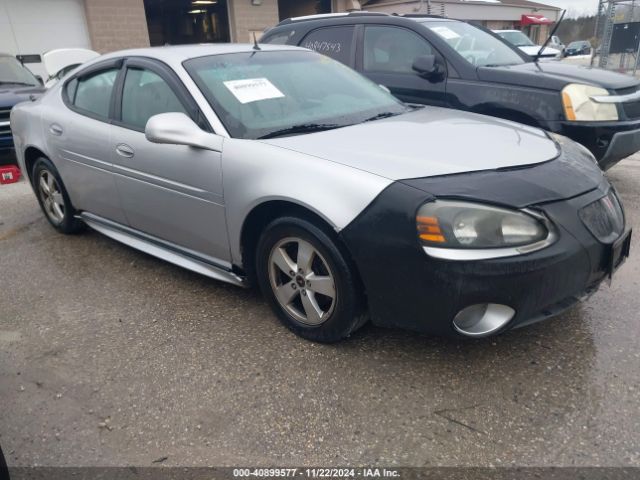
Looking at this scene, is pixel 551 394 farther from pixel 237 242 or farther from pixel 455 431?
pixel 237 242

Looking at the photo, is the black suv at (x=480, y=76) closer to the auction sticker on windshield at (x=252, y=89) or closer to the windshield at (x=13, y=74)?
the auction sticker on windshield at (x=252, y=89)

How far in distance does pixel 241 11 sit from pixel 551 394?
1844 cm

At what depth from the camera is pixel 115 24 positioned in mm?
15633

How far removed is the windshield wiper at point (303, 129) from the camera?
115 inches

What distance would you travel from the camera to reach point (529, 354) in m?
2.68

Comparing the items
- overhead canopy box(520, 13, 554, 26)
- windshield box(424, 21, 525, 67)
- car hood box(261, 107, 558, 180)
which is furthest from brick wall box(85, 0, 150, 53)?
→ overhead canopy box(520, 13, 554, 26)

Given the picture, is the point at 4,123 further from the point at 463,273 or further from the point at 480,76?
the point at 463,273

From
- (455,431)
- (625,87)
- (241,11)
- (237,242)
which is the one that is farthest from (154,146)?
(241,11)

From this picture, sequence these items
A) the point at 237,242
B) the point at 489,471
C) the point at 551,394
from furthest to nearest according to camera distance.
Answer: the point at 237,242 < the point at 551,394 < the point at 489,471

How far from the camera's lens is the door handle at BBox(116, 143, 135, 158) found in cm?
345

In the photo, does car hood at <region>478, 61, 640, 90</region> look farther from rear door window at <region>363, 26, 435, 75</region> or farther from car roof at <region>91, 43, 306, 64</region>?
car roof at <region>91, 43, 306, 64</region>

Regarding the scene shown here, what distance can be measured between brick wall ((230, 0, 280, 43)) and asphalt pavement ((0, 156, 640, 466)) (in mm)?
16470

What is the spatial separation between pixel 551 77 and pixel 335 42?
2.29 metres

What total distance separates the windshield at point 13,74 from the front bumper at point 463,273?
25.8 ft
